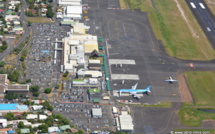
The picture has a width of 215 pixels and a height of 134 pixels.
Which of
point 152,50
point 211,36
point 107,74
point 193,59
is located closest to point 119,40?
point 152,50

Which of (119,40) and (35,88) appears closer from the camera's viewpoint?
(35,88)

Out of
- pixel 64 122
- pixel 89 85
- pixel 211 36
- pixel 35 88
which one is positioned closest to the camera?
pixel 64 122

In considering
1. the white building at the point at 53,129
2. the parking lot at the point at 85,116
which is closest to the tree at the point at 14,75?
the parking lot at the point at 85,116

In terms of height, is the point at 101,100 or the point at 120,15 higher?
the point at 120,15

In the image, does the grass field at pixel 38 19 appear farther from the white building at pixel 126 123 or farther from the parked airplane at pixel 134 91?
the white building at pixel 126 123

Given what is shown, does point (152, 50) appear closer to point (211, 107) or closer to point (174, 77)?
point (174, 77)

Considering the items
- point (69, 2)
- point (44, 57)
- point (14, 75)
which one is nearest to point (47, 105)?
point (14, 75)
